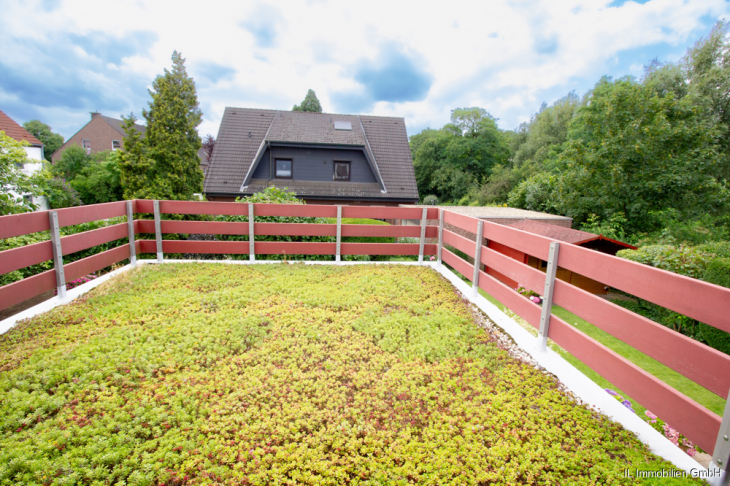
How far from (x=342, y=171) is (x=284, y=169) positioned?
3.00m

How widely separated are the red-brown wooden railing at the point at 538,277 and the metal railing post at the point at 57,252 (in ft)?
0.17

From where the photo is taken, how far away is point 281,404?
2.45 m

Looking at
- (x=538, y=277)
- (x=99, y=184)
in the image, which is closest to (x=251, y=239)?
(x=538, y=277)

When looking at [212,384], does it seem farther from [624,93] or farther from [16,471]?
[624,93]

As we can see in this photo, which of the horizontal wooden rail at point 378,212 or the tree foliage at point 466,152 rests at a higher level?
the tree foliage at point 466,152

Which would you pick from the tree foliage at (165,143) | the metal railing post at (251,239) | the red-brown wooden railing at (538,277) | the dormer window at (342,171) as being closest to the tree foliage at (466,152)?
the dormer window at (342,171)

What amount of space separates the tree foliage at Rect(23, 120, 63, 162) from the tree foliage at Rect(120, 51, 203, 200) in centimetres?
5071

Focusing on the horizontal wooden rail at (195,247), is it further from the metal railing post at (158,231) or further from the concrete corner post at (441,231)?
the concrete corner post at (441,231)

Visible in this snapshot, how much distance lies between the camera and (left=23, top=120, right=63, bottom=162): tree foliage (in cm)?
4378

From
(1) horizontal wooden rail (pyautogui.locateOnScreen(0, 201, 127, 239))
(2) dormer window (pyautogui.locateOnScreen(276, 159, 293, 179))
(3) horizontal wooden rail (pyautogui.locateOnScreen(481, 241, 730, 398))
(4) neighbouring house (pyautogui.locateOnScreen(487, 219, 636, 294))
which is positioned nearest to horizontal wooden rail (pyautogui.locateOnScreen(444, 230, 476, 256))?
(3) horizontal wooden rail (pyautogui.locateOnScreen(481, 241, 730, 398))

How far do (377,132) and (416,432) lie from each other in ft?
58.4

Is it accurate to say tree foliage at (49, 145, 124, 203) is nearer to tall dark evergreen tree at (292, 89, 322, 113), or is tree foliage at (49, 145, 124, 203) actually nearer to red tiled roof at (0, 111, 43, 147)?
red tiled roof at (0, 111, 43, 147)

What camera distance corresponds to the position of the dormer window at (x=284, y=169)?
631 inches

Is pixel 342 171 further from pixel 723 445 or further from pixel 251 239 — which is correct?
pixel 723 445
